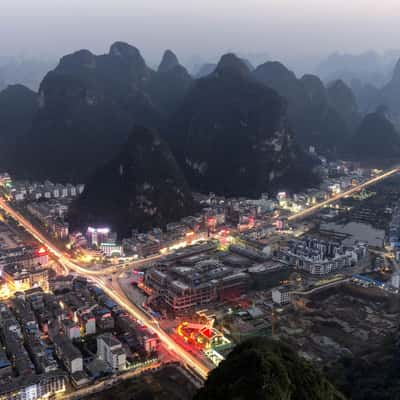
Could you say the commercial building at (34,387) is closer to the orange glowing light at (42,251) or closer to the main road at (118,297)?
the main road at (118,297)

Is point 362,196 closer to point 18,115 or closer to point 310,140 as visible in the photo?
point 310,140

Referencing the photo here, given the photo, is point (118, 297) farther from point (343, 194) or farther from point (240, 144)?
point (343, 194)

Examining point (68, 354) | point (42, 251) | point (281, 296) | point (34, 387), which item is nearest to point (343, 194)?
point (281, 296)

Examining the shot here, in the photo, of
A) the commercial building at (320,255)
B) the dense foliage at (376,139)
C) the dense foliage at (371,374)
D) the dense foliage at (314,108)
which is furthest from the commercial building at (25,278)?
the dense foliage at (376,139)

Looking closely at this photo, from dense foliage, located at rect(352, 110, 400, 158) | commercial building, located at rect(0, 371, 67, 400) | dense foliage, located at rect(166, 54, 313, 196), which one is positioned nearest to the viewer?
commercial building, located at rect(0, 371, 67, 400)

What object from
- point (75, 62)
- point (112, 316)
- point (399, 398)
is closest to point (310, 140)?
point (75, 62)

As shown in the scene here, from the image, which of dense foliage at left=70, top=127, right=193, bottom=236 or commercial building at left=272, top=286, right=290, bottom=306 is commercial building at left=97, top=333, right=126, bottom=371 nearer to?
commercial building at left=272, top=286, right=290, bottom=306

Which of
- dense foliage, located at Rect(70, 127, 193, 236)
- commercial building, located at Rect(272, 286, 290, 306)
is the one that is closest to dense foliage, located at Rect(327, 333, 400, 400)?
commercial building, located at Rect(272, 286, 290, 306)

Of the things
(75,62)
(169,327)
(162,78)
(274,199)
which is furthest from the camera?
(162,78)
